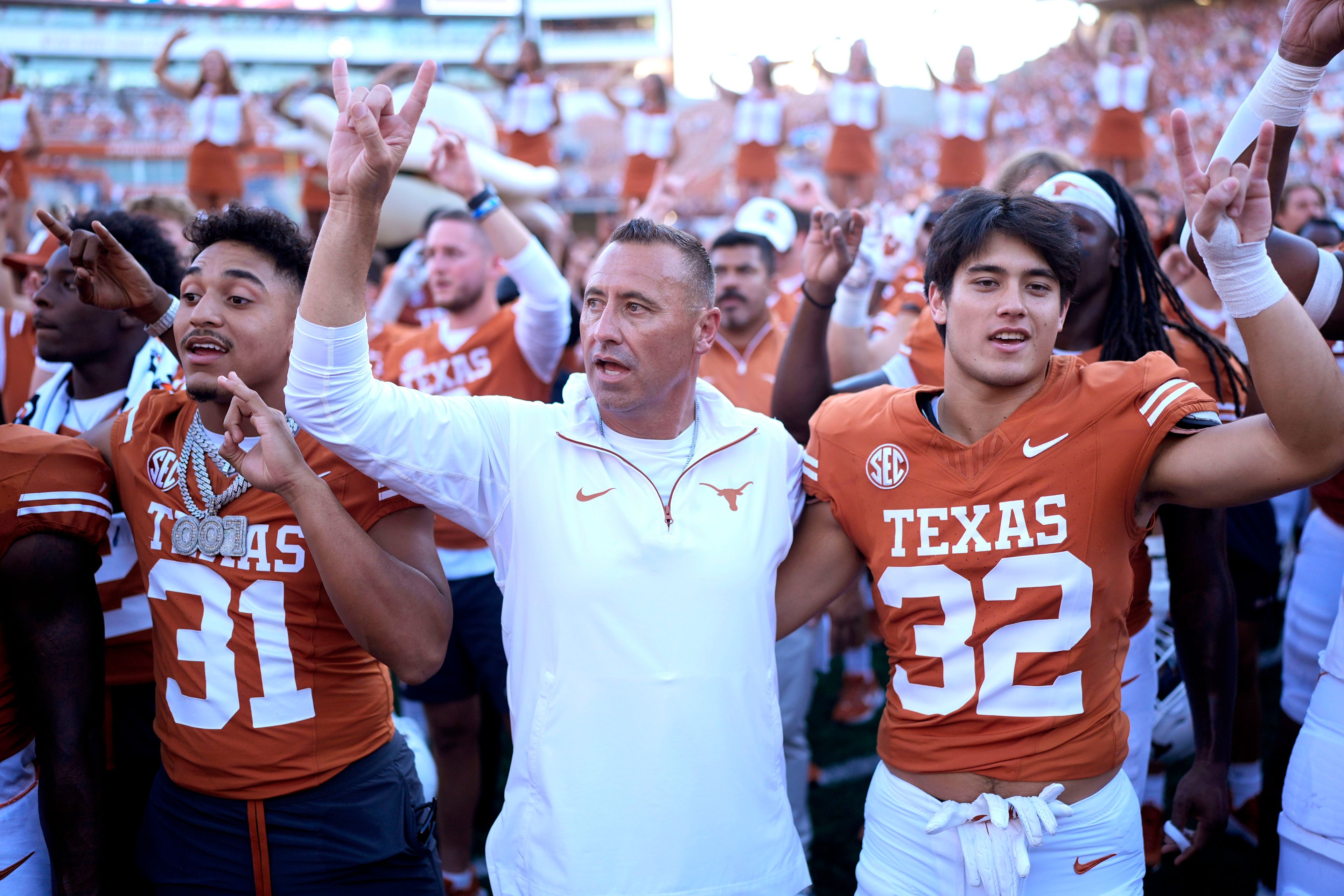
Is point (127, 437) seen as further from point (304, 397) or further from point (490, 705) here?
point (490, 705)

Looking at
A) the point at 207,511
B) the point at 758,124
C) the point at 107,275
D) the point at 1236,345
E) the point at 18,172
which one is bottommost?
the point at 207,511

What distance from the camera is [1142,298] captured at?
2586mm

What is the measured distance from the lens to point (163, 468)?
208cm

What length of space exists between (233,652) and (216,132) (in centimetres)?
970

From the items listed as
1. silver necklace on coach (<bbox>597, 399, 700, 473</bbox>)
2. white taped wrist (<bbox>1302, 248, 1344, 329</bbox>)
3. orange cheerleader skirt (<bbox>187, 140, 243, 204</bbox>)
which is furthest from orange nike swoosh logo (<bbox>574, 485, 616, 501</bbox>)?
orange cheerleader skirt (<bbox>187, 140, 243, 204</bbox>)

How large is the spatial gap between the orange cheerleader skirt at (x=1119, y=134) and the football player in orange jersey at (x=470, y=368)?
819 cm

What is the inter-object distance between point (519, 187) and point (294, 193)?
80.0 feet

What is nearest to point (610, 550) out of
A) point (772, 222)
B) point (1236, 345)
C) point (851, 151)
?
point (1236, 345)

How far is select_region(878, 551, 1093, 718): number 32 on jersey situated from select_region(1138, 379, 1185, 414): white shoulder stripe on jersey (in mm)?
300

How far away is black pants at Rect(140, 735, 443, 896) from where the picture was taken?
6.59 ft

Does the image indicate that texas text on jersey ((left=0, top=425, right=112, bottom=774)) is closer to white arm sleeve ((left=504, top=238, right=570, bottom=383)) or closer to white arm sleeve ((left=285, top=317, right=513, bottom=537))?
white arm sleeve ((left=285, top=317, right=513, bottom=537))

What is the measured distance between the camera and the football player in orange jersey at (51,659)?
1971 mm

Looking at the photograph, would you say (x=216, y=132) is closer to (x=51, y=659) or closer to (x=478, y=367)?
(x=478, y=367)

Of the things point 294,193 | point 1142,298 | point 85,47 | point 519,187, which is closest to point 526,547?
point 1142,298
